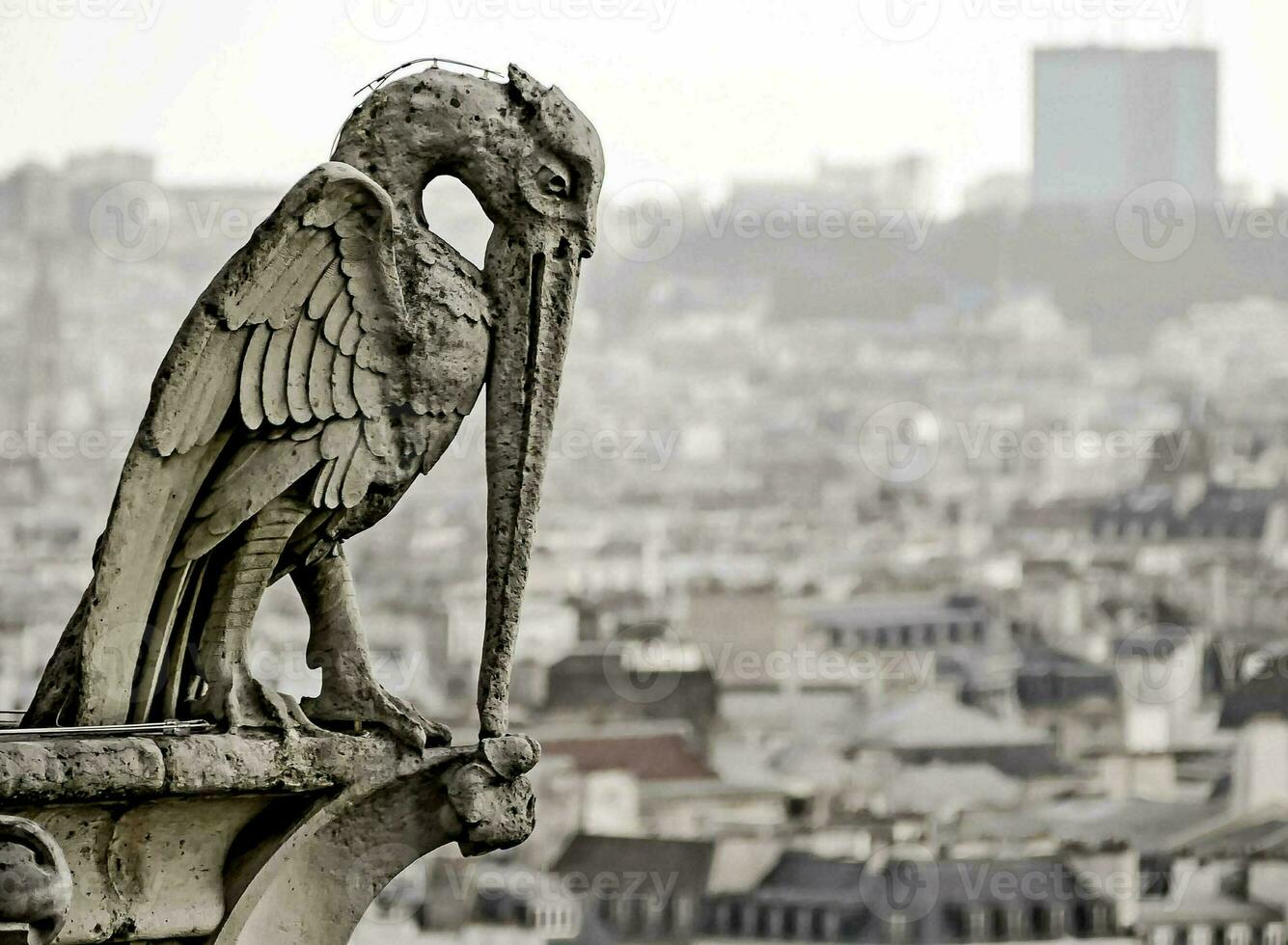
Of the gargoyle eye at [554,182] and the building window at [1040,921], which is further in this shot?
the building window at [1040,921]

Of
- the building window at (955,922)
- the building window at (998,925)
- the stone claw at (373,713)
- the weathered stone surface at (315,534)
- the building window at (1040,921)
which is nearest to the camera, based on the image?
the weathered stone surface at (315,534)

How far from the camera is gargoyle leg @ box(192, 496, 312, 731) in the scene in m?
4.49

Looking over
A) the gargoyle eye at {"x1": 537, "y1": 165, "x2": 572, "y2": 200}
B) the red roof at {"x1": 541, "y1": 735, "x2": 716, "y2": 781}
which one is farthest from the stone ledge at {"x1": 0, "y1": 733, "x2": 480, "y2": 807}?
the red roof at {"x1": 541, "y1": 735, "x2": 716, "y2": 781}

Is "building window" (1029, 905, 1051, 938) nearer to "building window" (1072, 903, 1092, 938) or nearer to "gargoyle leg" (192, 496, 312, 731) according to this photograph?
"building window" (1072, 903, 1092, 938)

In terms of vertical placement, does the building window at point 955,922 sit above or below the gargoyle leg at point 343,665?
below

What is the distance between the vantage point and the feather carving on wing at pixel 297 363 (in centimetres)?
443

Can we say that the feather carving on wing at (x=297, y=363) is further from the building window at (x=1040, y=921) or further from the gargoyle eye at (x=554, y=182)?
the building window at (x=1040, y=921)

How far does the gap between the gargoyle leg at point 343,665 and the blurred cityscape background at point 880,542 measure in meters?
23.4

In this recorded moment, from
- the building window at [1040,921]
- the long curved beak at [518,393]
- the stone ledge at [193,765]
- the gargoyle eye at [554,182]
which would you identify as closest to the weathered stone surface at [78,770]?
the stone ledge at [193,765]

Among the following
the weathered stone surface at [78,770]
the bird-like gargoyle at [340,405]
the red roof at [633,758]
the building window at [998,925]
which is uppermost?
the red roof at [633,758]

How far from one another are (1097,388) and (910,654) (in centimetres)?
537

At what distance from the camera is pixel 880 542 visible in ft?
128

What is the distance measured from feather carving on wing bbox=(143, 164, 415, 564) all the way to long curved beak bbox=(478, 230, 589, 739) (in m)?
0.25

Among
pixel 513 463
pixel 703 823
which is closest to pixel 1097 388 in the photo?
pixel 703 823
